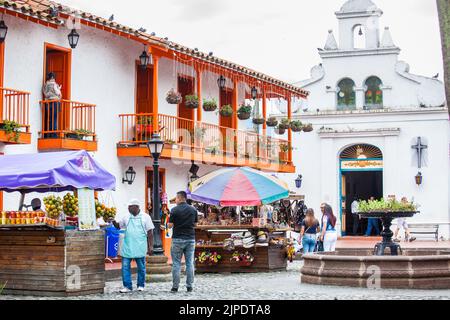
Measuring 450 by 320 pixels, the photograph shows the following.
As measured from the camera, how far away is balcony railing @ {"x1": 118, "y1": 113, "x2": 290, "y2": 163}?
23.7m

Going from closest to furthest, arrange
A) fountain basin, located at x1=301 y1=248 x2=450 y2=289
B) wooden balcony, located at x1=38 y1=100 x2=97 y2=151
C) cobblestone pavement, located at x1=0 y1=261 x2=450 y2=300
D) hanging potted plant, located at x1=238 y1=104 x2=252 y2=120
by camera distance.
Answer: cobblestone pavement, located at x1=0 y1=261 x2=450 y2=300 < fountain basin, located at x1=301 y1=248 x2=450 y2=289 < wooden balcony, located at x1=38 y1=100 x2=97 y2=151 < hanging potted plant, located at x1=238 y1=104 x2=252 y2=120

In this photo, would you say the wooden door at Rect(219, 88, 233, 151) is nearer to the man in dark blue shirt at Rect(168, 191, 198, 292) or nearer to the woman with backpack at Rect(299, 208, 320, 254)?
the woman with backpack at Rect(299, 208, 320, 254)

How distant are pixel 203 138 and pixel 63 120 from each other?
6.08m

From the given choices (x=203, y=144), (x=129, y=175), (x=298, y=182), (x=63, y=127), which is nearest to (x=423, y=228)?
(x=298, y=182)

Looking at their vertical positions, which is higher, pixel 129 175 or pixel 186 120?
pixel 186 120

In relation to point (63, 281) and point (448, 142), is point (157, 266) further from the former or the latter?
point (448, 142)

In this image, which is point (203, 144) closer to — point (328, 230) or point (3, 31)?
point (328, 230)

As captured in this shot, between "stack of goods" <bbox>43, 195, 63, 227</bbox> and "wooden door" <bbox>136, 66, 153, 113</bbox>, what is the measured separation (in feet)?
28.8

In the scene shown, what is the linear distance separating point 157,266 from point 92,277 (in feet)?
10.0

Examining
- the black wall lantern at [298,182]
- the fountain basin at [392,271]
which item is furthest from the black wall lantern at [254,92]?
the fountain basin at [392,271]

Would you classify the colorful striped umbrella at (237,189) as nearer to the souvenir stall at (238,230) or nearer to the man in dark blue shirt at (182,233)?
the souvenir stall at (238,230)

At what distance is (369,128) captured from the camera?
36875 mm

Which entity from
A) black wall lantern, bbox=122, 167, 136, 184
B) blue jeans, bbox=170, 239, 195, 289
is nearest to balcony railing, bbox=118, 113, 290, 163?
black wall lantern, bbox=122, 167, 136, 184
